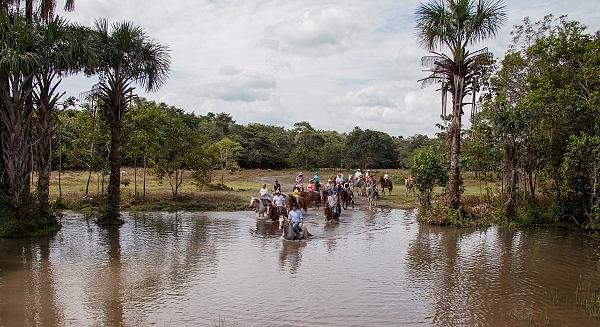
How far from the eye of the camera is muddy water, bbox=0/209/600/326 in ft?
31.8

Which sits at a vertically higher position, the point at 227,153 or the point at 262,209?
Result: the point at 227,153

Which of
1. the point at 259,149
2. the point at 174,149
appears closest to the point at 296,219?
the point at 174,149

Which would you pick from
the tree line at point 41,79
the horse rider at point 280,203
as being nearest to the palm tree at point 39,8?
the tree line at point 41,79

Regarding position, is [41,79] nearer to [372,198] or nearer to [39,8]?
[39,8]

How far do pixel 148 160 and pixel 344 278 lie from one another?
2035 centimetres

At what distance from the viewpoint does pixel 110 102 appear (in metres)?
21.5

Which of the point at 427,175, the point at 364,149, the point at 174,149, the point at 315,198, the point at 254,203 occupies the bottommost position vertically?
the point at 254,203

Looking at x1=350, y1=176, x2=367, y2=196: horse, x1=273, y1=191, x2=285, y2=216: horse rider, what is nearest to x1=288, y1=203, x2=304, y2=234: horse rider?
x1=273, y1=191, x2=285, y2=216: horse rider

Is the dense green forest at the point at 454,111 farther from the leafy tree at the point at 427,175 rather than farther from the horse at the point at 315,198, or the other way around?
the horse at the point at 315,198

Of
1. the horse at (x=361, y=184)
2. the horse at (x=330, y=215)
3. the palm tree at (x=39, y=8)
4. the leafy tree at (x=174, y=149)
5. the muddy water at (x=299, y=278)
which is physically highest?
the palm tree at (x=39, y=8)

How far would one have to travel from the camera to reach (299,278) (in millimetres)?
12609

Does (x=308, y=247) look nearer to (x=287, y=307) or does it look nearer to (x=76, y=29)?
(x=287, y=307)

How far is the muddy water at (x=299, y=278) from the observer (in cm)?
970

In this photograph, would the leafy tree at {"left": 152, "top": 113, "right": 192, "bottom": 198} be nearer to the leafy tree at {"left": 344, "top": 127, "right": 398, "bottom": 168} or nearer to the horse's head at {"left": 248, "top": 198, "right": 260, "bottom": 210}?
the horse's head at {"left": 248, "top": 198, "right": 260, "bottom": 210}
